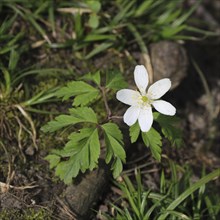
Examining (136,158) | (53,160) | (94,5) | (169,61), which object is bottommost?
(136,158)

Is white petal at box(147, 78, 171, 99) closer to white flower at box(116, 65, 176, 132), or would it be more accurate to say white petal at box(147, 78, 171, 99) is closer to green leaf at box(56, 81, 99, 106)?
white flower at box(116, 65, 176, 132)

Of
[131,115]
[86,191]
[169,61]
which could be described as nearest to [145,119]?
[131,115]

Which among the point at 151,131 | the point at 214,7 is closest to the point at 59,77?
the point at 151,131

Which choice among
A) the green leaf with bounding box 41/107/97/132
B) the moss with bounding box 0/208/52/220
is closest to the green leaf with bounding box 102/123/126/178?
the green leaf with bounding box 41/107/97/132

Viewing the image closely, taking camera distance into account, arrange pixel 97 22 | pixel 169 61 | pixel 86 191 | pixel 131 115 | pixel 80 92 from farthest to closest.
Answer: pixel 169 61, pixel 97 22, pixel 86 191, pixel 80 92, pixel 131 115

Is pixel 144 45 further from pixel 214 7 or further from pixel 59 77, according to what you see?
pixel 214 7

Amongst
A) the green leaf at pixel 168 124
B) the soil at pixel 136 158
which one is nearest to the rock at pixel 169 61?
the soil at pixel 136 158

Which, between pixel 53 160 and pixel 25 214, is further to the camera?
pixel 53 160

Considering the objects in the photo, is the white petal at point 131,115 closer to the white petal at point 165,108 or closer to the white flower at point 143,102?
the white flower at point 143,102

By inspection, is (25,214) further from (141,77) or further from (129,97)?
(141,77)
